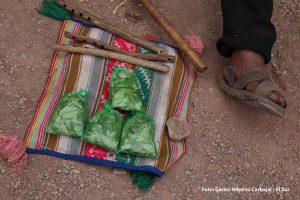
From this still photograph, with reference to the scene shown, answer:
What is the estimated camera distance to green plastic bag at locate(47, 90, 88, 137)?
5.15 feet

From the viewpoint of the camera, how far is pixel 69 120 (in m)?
1.56

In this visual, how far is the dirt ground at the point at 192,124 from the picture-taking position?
1567 millimetres

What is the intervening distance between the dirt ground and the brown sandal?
83 mm

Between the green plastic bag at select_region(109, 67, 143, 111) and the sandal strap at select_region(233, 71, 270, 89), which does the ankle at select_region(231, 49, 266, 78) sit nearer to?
the sandal strap at select_region(233, 71, 270, 89)

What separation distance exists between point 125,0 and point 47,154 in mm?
922

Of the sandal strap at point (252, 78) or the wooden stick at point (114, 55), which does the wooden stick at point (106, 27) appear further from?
the sandal strap at point (252, 78)

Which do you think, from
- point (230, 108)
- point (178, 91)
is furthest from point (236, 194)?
point (178, 91)

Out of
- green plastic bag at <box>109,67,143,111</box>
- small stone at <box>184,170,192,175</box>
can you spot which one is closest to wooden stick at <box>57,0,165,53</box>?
green plastic bag at <box>109,67,143,111</box>

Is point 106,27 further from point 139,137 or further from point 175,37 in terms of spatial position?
point 139,137

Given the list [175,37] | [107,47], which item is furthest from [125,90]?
[175,37]

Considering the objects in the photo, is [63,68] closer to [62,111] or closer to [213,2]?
[62,111]

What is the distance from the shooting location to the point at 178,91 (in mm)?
1832

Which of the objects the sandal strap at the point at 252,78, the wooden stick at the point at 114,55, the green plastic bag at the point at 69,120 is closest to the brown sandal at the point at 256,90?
the sandal strap at the point at 252,78

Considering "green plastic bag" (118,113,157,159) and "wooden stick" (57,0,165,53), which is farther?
"wooden stick" (57,0,165,53)
